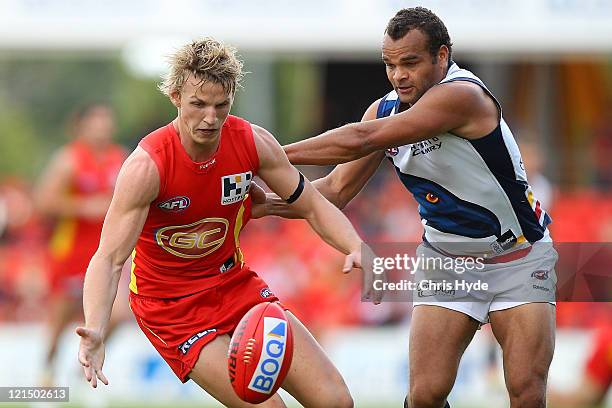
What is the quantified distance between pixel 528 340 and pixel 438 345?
48cm

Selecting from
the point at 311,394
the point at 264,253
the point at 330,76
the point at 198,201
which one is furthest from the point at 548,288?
the point at 330,76

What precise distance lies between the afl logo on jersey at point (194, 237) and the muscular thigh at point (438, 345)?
117cm

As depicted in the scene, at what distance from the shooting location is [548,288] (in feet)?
20.2

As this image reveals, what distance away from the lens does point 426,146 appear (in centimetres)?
614

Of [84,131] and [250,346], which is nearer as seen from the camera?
[250,346]

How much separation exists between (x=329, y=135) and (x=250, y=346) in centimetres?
126

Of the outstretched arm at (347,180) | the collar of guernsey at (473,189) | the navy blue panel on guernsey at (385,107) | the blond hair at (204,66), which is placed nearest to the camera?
the blond hair at (204,66)

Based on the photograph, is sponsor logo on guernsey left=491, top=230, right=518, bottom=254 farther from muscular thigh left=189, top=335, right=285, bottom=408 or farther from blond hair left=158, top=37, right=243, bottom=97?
blond hair left=158, top=37, right=243, bottom=97

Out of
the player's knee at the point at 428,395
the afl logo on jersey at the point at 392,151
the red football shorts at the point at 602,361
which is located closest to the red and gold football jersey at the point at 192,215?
the afl logo on jersey at the point at 392,151

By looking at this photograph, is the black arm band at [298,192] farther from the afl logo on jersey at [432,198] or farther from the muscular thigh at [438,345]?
the muscular thigh at [438,345]

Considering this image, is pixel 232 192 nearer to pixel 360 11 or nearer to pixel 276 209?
pixel 276 209

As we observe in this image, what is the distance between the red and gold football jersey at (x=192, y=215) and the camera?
18.8 ft

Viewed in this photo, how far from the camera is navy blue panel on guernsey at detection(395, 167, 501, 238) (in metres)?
6.14

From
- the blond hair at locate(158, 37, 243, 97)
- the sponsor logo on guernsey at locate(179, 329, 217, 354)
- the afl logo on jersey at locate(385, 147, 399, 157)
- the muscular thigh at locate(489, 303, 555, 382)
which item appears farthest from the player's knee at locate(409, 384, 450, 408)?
the blond hair at locate(158, 37, 243, 97)
